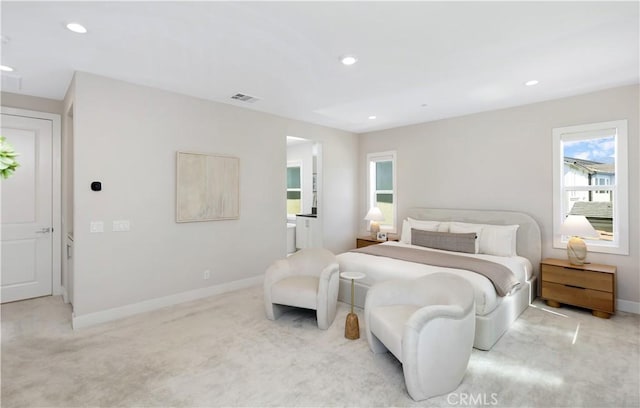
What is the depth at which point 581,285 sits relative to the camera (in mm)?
3523

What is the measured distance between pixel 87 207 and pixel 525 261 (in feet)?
17.2

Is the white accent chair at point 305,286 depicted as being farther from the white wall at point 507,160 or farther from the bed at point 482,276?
the white wall at point 507,160

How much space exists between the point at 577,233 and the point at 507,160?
1.35 m

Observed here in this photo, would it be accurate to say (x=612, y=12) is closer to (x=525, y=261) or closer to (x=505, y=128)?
(x=505, y=128)

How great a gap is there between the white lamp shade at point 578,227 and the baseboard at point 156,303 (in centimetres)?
415

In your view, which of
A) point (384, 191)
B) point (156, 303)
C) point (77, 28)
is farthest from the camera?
point (384, 191)

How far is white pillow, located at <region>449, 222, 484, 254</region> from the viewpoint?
4239mm

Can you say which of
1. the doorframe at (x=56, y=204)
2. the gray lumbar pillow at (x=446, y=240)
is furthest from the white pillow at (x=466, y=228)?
the doorframe at (x=56, y=204)

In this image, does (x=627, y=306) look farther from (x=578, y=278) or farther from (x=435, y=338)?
(x=435, y=338)

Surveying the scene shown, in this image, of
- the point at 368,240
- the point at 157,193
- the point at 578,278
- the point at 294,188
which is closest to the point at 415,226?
the point at 368,240

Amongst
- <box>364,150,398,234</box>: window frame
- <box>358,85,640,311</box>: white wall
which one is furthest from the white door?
<box>358,85,640,311</box>: white wall

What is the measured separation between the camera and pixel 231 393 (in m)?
2.14

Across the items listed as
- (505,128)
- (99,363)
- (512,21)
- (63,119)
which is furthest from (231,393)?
(505,128)

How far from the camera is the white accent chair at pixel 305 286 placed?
3.12 meters
